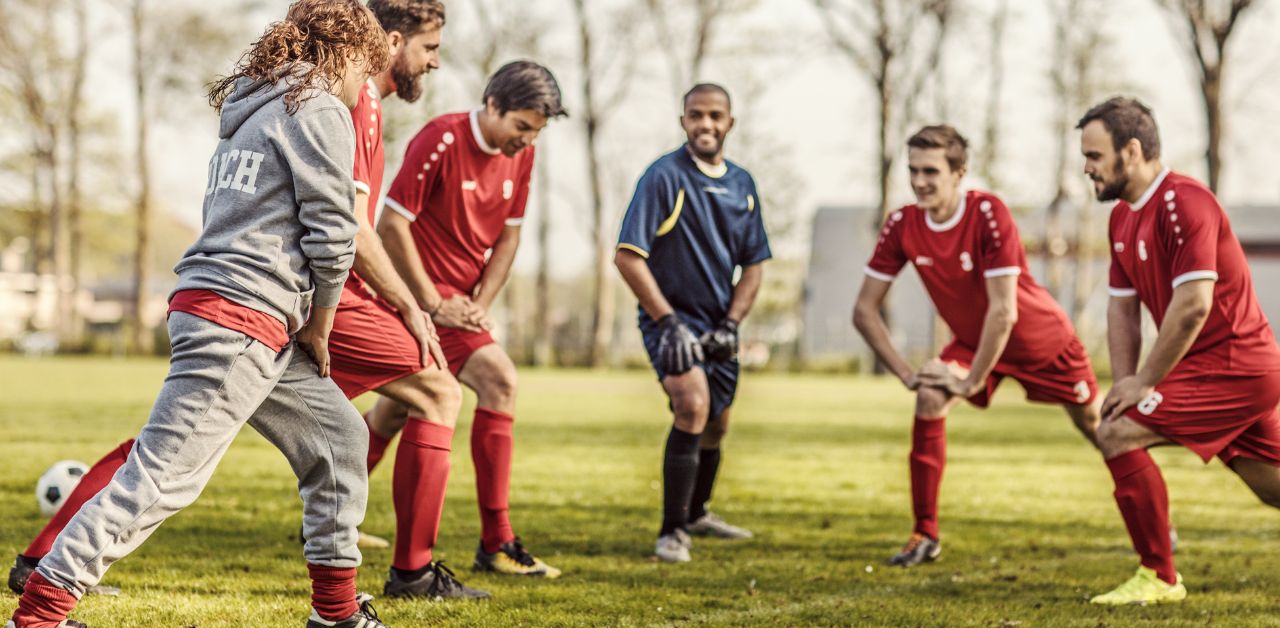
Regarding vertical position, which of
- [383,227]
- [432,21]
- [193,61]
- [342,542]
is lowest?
[342,542]

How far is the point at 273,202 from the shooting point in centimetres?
340

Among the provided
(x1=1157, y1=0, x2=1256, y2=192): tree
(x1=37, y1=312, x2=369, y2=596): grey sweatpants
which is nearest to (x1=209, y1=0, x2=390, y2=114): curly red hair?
(x1=37, y1=312, x2=369, y2=596): grey sweatpants

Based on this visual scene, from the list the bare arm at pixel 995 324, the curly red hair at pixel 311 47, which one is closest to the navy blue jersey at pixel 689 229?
the bare arm at pixel 995 324

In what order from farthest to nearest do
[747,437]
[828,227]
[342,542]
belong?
1. [828,227]
2. [747,437]
3. [342,542]

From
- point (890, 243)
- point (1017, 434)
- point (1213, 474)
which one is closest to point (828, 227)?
point (1017, 434)

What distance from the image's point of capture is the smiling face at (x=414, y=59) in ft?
15.6

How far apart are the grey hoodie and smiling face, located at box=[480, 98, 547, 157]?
183 centimetres

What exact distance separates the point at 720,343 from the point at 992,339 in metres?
1.30

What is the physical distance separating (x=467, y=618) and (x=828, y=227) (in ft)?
155

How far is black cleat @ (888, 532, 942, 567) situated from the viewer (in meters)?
5.75

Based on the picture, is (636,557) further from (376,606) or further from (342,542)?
(342,542)

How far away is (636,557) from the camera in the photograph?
19.0ft

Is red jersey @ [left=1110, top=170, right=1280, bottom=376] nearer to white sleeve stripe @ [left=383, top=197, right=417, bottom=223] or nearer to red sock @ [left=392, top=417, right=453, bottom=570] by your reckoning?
red sock @ [left=392, top=417, right=453, bottom=570]

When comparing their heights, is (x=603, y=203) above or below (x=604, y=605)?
above
